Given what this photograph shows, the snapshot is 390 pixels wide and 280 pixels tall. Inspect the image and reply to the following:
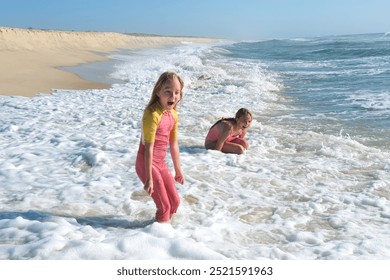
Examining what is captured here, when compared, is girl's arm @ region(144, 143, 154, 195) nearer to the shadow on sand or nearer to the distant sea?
the shadow on sand

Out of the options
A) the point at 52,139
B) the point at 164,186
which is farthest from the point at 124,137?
the point at 164,186

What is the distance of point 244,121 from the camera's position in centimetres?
618

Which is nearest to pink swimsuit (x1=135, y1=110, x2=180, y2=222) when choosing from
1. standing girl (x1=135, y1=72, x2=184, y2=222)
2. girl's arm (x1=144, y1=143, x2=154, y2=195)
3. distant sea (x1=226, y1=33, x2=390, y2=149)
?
standing girl (x1=135, y1=72, x2=184, y2=222)

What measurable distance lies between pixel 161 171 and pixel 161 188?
0.15 m

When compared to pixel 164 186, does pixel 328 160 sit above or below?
below

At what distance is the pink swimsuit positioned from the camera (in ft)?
11.7

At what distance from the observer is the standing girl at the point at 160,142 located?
342 centimetres

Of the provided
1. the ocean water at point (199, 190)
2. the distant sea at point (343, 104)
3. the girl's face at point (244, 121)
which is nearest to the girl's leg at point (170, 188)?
the ocean water at point (199, 190)

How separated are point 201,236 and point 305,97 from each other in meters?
10.2

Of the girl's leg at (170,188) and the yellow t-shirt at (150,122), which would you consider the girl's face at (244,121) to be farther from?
the yellow t-shirt at (150,122)

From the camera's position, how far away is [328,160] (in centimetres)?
602

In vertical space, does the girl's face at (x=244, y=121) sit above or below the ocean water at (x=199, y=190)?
above

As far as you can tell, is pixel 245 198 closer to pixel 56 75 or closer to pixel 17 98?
pixel 17 98

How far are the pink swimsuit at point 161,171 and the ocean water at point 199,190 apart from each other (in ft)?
0.58
